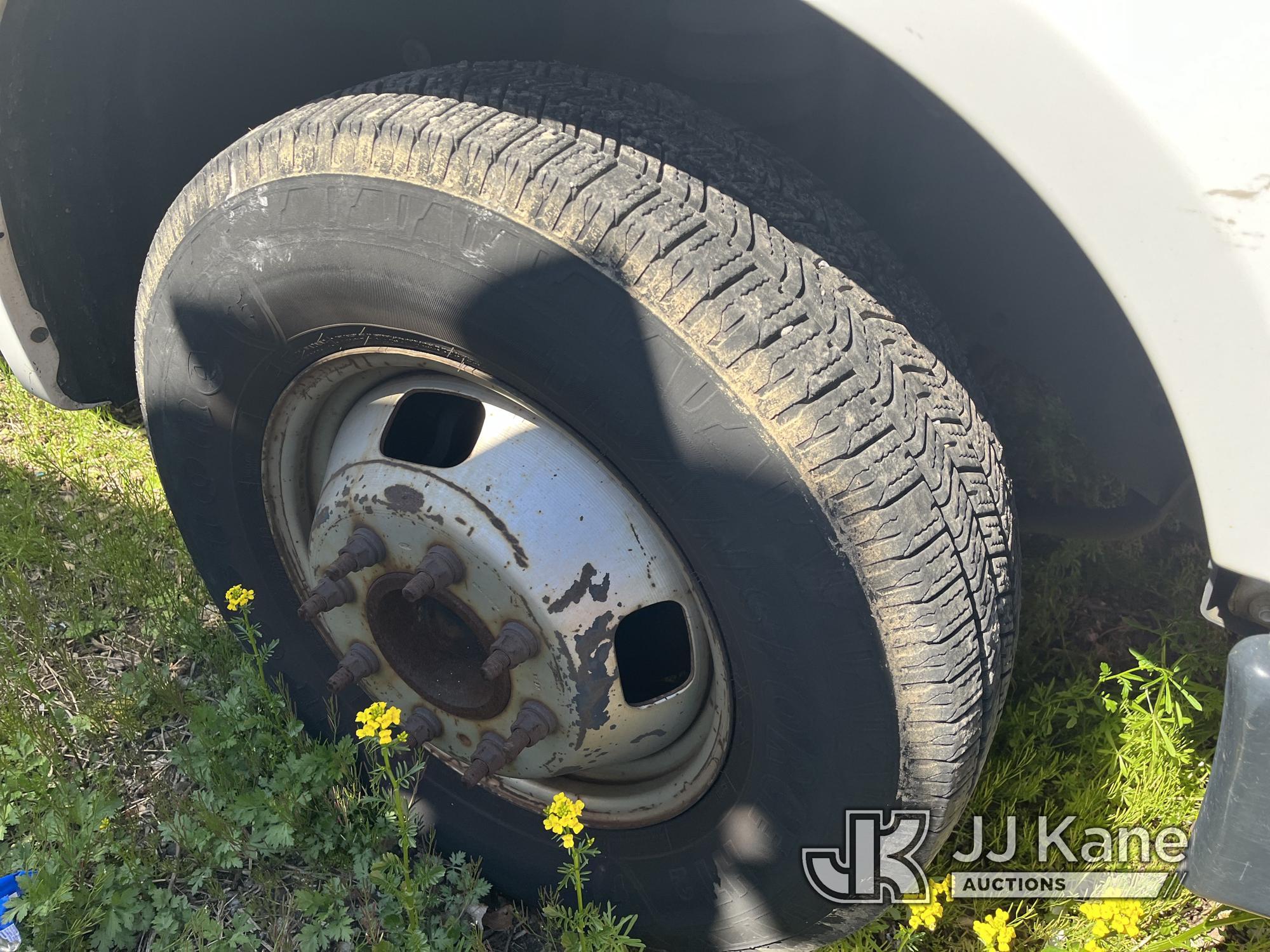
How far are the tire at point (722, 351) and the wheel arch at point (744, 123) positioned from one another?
192 millimetres

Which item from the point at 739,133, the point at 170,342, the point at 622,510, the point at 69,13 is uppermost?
the point at 69,13

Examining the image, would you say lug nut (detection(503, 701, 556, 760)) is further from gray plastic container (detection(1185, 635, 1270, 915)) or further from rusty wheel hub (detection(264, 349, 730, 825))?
gray plastic container (detection(1185, 635, 1270, 915))

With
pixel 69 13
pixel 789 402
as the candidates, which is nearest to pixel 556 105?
pixel 789 402

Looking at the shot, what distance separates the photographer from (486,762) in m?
1.61

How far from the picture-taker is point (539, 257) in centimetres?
129

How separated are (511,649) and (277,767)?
76cm

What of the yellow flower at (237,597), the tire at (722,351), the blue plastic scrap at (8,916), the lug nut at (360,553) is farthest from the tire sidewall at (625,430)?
the blue plastic scrap at (8,916)

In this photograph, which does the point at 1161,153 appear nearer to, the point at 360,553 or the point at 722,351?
the point at 722,351

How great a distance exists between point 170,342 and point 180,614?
0.93 m

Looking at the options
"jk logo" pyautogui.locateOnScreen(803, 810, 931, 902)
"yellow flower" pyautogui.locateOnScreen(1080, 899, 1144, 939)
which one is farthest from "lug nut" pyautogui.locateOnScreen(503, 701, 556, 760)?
"yellow flower" pyautogui.locateOnScreen(1080, 899, 1144, 939)

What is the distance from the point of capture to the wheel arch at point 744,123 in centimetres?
103

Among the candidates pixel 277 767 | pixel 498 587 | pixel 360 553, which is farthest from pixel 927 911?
pixel 277 767

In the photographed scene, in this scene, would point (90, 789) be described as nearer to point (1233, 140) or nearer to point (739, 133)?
point (739, 133)

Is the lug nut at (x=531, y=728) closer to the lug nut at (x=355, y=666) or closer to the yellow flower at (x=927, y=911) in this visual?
the lug nut at (x=355, y=666)
